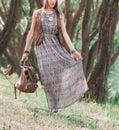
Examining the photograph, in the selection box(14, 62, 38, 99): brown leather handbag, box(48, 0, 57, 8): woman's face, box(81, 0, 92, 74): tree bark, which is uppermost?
box(48, 0, 57, 8): woman's face

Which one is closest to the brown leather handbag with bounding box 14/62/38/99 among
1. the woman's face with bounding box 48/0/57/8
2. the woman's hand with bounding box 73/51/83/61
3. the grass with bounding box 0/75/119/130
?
the grass with bounding box 0/75/119/130

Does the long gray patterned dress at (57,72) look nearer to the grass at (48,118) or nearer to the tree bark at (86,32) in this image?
the grass at (48,118)

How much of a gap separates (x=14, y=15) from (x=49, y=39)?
568 cm

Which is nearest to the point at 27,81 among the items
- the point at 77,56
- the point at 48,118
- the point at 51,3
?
the point at 48,118

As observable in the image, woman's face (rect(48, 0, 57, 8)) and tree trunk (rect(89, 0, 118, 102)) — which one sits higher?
woman's face (rect(48, 0, 57, 8))

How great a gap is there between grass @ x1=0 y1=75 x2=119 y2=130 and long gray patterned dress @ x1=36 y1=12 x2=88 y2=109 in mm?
291

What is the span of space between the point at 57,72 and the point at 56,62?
14 centimetres

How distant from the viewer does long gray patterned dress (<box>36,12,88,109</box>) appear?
294 inches

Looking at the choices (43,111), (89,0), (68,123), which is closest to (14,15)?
(89,0)

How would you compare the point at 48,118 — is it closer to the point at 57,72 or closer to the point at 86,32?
the point at 57,72

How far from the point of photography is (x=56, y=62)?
7.50 m

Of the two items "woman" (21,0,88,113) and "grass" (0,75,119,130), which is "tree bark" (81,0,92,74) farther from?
"woman" (21,0,88,113)

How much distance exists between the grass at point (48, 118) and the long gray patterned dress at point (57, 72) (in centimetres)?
29

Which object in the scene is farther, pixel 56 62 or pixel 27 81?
pixel 56 62
